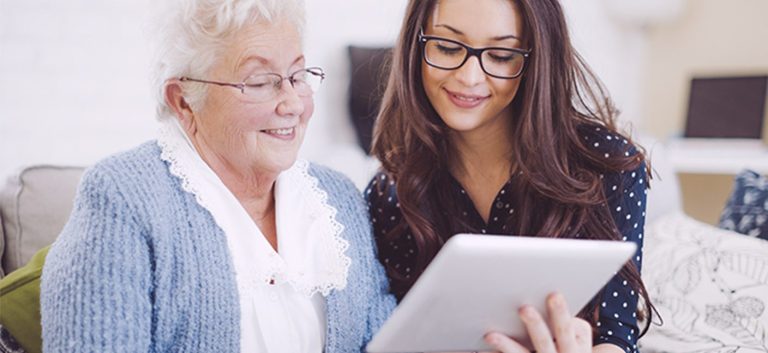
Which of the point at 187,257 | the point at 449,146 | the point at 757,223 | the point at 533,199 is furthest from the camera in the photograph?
the point at 757,223

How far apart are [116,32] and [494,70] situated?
4.90 feet

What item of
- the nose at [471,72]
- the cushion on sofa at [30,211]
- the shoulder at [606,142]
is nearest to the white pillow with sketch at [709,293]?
the shoulder at [606,142]

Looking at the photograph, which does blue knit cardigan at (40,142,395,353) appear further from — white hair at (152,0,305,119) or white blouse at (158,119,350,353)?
white hair at (152,0,305,119)

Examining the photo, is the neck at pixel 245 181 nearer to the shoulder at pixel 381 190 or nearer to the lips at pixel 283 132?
the lips at pixel 283 132

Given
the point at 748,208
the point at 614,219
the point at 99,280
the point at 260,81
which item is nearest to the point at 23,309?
the point at 99,280

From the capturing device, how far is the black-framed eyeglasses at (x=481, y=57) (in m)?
1.19

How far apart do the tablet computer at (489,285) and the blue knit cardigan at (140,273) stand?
28cm

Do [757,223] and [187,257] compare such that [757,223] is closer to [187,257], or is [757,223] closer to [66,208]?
[187,257]

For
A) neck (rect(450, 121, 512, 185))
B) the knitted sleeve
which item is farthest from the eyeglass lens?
the knitted sleeve

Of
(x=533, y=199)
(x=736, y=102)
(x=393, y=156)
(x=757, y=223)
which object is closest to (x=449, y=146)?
(x=393, y=156)

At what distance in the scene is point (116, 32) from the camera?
223cm

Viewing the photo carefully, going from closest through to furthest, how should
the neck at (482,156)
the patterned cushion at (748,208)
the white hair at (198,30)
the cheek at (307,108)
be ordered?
the white hair at (198,30)
the cheek at (307,108)
the neck at (482,156)
the patterned cushion at (748,208)

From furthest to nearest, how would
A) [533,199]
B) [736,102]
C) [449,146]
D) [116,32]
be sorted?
[736,102] < [116,32] < [449,146] < [533,199]

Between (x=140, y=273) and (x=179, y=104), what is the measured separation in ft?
0.92
